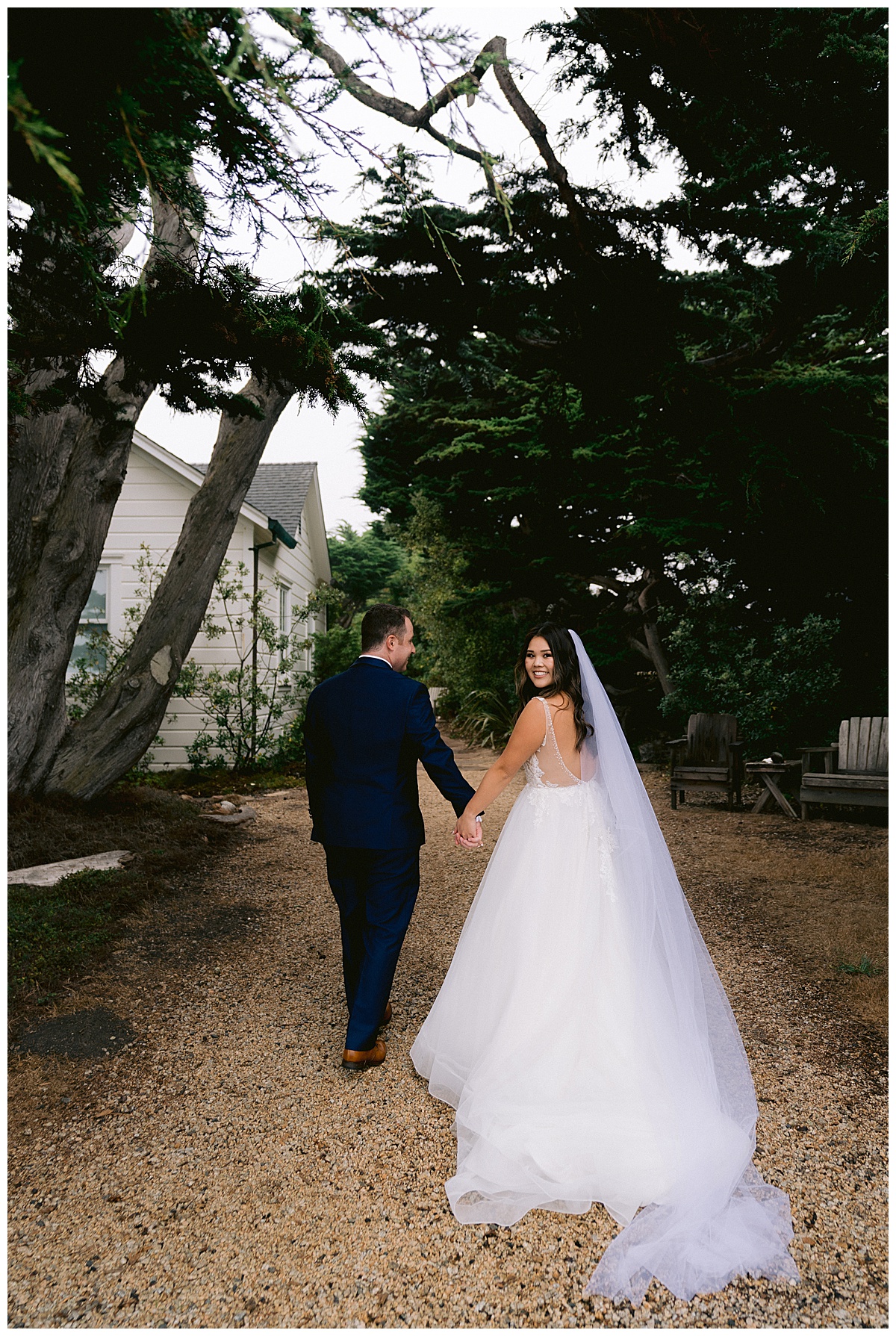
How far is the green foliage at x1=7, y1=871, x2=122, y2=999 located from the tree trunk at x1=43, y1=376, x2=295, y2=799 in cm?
201

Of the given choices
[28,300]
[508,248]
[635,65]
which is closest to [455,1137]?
[28,300]

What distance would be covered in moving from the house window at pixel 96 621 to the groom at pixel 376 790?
29.8ft

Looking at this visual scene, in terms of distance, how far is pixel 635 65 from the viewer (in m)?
5.20

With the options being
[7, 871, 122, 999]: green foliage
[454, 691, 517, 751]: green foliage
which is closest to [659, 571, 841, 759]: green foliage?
[454, 691, 517, 751]: green foliage

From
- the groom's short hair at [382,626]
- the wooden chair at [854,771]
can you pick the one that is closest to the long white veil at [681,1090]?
the groom's short hair at [382,626]

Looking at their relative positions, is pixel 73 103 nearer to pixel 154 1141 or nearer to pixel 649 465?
pixel 154 1141

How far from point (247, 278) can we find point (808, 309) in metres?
5.85

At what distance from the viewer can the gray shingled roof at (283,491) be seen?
594 inches

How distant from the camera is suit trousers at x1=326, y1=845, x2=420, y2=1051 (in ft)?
11.4

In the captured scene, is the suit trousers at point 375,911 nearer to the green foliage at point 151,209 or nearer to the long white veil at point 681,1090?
the long white veil at point 681,1090

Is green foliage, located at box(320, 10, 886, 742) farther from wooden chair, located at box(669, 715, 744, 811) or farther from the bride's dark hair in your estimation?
the bride's dark hair

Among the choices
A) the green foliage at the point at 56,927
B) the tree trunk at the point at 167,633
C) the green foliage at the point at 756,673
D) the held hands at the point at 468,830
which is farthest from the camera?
the green foliage at the point at 756,673

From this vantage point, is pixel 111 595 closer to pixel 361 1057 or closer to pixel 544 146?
pixel 544 146

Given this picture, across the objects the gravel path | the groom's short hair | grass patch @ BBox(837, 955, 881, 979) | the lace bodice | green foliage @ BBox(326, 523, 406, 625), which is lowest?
the gravel path
